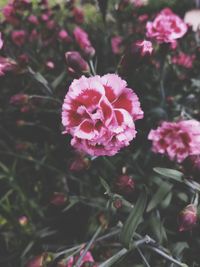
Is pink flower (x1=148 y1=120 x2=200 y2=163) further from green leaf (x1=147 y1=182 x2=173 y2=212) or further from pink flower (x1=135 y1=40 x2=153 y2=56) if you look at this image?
pink flower (x1=135 y1=40 x2=153 y2=56)

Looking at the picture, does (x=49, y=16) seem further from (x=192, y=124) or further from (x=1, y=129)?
(x=192, y=124)

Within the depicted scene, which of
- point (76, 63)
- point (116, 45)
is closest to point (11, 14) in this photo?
point (116, 45)

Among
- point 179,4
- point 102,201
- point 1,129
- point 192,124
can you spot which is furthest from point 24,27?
point 179,4

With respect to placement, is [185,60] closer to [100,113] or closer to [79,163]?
→ [79,163]

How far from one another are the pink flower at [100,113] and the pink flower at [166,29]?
0.55m

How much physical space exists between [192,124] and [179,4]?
9.99 ft

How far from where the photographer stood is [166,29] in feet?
4.48

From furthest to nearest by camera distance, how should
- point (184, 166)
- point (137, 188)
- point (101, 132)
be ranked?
point (137, 188) → point (184, 166) → point (101, 132)

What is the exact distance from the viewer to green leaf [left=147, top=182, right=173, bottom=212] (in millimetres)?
1275

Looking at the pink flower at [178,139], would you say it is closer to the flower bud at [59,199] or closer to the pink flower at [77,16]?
the flower bud at [59,199]

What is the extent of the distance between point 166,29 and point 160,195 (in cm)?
55

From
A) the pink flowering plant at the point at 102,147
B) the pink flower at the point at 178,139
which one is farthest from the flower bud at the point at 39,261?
the pink flower at the point at 178,139

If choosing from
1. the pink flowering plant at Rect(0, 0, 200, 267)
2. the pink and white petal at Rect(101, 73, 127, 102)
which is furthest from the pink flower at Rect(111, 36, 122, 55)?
the pink and white petal at Rect(101, 73, 127, 102)

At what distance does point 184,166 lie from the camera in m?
1.07
